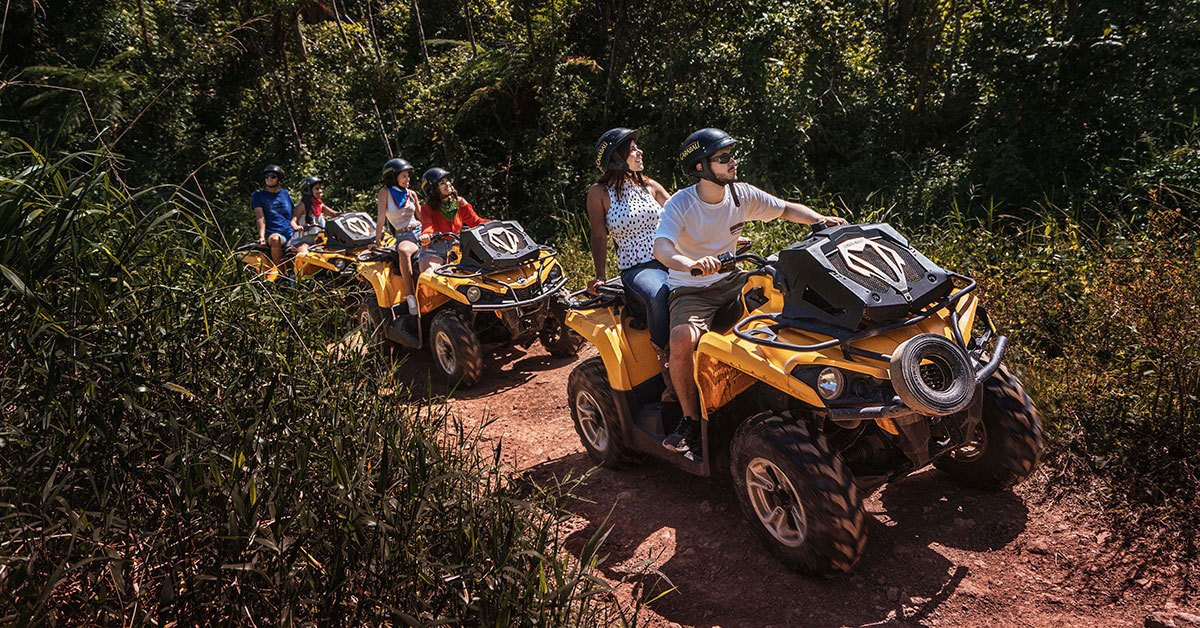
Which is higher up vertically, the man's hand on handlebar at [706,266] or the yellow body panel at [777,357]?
the man's hand on handlebar at [706,266]

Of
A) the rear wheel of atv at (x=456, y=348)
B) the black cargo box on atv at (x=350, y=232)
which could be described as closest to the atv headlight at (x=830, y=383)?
the rear wheel of atv at (x=456, y=348)

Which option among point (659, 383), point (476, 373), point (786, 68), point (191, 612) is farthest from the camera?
point (786, 68)

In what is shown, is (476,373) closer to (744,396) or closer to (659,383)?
(659,383)

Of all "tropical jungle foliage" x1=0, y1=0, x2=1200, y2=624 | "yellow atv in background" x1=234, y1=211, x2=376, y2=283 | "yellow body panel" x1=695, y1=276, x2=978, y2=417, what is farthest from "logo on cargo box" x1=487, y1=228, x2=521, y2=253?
"yellow body panel" x1=695, y1=276, x2=978, y2=417

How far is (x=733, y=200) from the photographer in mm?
4484

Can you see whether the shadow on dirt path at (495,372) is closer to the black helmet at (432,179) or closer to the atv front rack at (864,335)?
the black helmet at (432,179)

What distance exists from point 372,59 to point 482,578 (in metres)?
14.5

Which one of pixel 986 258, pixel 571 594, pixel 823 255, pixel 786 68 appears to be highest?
pixel 786 68

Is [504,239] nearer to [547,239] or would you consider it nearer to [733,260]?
[733,260]

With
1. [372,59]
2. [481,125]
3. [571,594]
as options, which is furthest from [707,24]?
[571,594]

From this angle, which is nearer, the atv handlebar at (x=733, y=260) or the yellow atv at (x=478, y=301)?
the atv handlebar at (x=733, y=260)

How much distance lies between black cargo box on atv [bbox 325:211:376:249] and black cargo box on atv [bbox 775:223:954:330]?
7.17 meters

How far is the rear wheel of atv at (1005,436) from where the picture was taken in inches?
147

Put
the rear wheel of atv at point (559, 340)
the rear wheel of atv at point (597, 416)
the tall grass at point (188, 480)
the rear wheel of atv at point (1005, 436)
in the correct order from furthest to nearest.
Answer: the rear wheel of atv at point (559, 340) → the rear wheel of atv at point (597, 416) → the rear wheel of atv at point (1005, 436) → the tall grass at point (188, 480)
